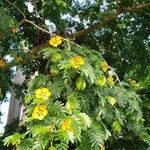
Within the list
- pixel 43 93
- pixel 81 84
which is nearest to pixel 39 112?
pixel 43 93

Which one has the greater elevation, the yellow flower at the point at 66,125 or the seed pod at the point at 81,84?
the seed pod at the point at 81,84

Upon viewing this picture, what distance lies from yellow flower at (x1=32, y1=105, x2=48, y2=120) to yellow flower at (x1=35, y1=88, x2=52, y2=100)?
0.21ft

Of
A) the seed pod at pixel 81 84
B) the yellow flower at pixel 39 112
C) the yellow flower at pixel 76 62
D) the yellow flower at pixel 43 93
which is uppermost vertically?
the yellow flower at pixel 76 62

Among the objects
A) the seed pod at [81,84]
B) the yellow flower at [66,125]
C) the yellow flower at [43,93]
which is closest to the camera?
the yellow flower at [66,125]

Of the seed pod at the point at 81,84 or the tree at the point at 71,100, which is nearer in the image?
the tree at the point at 71,100

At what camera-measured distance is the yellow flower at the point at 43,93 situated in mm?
2363

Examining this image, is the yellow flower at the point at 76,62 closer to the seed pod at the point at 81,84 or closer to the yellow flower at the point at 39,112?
the seed pod at the point at 81,84

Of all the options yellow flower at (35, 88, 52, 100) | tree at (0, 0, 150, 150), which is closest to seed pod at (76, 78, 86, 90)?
tree at (0, 0, 150, 150)

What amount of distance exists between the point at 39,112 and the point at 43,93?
140 mm

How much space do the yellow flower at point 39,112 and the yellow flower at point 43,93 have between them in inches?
2.5

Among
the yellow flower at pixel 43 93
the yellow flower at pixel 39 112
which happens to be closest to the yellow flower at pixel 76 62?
the yellow flower at pixel 43 93

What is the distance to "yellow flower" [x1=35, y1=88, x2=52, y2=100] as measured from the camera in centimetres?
236

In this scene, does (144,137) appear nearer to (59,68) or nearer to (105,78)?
(105,78)

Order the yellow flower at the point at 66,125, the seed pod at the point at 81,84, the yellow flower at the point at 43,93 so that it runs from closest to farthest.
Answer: the yellow flower at the point at 66,125 → the yellow flower at the point at 43,93 → the seed pod at the point at 81,84
